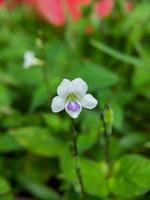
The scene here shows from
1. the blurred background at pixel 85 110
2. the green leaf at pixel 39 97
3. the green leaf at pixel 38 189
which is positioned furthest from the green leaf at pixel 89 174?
the green leaf at pixel 39 97

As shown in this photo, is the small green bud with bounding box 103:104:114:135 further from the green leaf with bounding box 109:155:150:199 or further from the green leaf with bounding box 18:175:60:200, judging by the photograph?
the green leaf with bounding box 18:175:60:200

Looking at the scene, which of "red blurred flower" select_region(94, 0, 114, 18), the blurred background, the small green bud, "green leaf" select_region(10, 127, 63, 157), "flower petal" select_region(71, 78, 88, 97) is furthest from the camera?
"red blurred flower" select_region(94, 0, 114, 18)

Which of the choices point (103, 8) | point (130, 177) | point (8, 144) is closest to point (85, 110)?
point (8, 144)

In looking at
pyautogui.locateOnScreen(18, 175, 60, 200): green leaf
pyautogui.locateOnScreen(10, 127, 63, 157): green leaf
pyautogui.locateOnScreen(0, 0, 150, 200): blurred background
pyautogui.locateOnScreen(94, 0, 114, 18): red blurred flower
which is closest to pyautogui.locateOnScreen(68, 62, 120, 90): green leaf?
pyautogui.locateOnScreen(0, 0, 150, 200): blurred background

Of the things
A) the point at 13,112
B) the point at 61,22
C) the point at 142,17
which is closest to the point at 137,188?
the point at 13,112

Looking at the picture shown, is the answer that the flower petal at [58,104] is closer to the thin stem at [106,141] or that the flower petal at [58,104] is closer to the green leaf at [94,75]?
the thin stem at [106,141]
